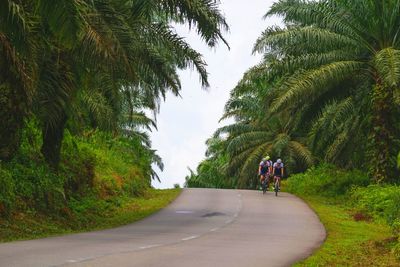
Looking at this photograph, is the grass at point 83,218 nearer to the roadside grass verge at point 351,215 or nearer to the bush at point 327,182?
the roadside grass verge at point 351,215

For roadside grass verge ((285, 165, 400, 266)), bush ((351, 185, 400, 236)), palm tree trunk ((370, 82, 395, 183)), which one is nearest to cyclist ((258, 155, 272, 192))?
roadside grass verge ((285, 165, 400, 266))

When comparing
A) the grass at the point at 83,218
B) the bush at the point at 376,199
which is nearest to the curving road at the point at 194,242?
the grass at the point at 83,218

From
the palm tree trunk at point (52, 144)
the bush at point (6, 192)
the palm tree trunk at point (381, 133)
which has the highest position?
the palm tree trunk at point (381, 133)

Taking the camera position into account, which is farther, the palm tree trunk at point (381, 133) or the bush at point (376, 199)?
the palm tree trunk at point (381, 133)

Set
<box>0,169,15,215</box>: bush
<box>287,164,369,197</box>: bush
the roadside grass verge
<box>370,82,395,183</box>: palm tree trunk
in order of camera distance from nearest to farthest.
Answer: the roadside grass verge → <box>0,169,15,215</box>: bush → <box>370,82,395,183</box>: palm tree trunk → <box>287,164,369,197</box>: bush

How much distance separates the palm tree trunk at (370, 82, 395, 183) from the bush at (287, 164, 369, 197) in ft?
9.58

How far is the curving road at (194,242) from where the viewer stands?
1116 centimetres

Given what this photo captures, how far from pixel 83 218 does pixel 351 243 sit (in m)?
8.47

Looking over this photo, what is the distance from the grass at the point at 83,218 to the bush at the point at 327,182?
7.52m

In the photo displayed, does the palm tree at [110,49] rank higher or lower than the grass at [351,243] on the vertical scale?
higher

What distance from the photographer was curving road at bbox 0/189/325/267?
1116 cm

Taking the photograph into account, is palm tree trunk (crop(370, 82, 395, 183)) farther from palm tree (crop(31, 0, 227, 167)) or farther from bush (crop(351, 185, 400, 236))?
palm tree (crop(31, 0, 227, 167))

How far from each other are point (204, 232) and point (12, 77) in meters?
6.03

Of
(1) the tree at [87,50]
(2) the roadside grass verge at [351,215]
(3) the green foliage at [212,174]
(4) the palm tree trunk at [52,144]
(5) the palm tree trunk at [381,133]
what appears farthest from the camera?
(3) the green foliage at [212,174]
